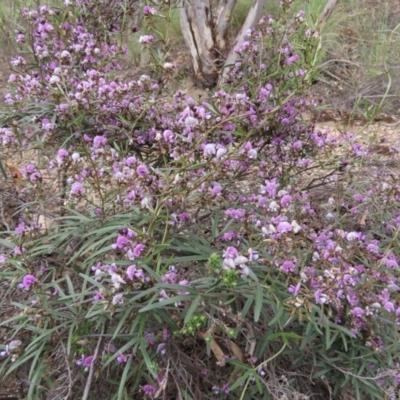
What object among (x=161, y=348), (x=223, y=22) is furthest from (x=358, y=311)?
(x=223, y=22)

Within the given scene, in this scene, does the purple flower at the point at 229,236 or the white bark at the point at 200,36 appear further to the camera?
the white bark at the point at 200,36

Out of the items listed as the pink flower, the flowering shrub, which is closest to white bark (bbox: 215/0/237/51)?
the flowering shrub

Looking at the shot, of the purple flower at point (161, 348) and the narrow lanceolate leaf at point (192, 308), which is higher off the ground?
the narrow lanceolate leaf at point (192, 308)

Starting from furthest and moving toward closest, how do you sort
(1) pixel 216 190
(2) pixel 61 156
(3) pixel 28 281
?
1. (2) pixel 61 156
2. (1) pixel 216 190
3. (3) pixel 28 281

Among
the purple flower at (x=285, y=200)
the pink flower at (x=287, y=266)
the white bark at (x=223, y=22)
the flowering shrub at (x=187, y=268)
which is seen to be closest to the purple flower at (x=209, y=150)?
the flowering shrub at (x=187, y=268)

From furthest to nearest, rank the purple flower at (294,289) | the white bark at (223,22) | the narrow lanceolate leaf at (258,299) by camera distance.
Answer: the white bark at (223,22), the purple flower at (294,289), the narrow lanceolate leaf at (258,299)

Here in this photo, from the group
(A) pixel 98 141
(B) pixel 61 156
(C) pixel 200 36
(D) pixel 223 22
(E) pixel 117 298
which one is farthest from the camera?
(C) pixel 200 36

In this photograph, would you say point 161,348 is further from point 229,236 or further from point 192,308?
point 229,236

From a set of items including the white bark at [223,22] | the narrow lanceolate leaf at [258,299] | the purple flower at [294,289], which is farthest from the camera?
the white bark at [223,22]

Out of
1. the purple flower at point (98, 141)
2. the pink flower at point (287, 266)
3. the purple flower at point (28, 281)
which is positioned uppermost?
the purple flower at point (98, 141)

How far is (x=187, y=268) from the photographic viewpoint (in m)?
1.64

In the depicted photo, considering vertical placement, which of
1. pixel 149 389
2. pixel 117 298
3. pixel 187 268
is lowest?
pixel 149 389

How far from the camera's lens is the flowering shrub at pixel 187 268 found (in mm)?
1358

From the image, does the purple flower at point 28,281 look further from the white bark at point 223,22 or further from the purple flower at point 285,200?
the white bark at point 223,22
